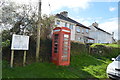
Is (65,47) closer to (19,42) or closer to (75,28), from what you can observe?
(19,42)

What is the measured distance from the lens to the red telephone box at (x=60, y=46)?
7.37 meters

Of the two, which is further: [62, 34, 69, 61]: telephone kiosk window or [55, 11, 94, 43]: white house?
[55, 11, 94, 43]: white house

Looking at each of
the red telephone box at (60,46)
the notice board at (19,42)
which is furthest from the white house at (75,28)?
the notice board at (19,42)

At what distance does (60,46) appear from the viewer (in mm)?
7410

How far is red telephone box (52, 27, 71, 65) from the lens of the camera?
737 centimetres

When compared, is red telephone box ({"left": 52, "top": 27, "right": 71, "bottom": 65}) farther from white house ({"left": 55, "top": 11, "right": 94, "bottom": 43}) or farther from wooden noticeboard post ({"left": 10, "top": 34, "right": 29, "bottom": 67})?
white house ({"left": 55, "top": 11, "right": 94, "bottom": 43})

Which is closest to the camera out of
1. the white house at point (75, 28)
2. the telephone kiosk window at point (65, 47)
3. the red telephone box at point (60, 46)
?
the red telephone box at point (60, 46)

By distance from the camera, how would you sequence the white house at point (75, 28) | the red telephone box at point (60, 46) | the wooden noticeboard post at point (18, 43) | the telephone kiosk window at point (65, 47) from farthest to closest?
the white house at point (75, 28), the telephone kiosk window at point (65, 47), the red telephone box at point (60, 46), the wooden noticeboard post at point (18, 43)

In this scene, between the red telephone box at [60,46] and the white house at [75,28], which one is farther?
the white house at [75,28]

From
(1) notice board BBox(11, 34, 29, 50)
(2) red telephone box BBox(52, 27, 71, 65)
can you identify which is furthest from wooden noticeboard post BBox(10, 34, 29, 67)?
(2) red telephone box BBox(52, 27, 71, 65)

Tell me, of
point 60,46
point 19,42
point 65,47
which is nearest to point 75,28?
point 65,47

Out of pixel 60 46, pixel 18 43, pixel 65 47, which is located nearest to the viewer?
pixel 18 43

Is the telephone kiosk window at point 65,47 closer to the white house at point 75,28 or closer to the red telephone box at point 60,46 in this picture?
the red telephone box at point 60,46

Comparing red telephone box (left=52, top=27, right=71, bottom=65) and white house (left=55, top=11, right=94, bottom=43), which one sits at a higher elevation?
white house (left=55, top=11, right=94, bottom=43)
